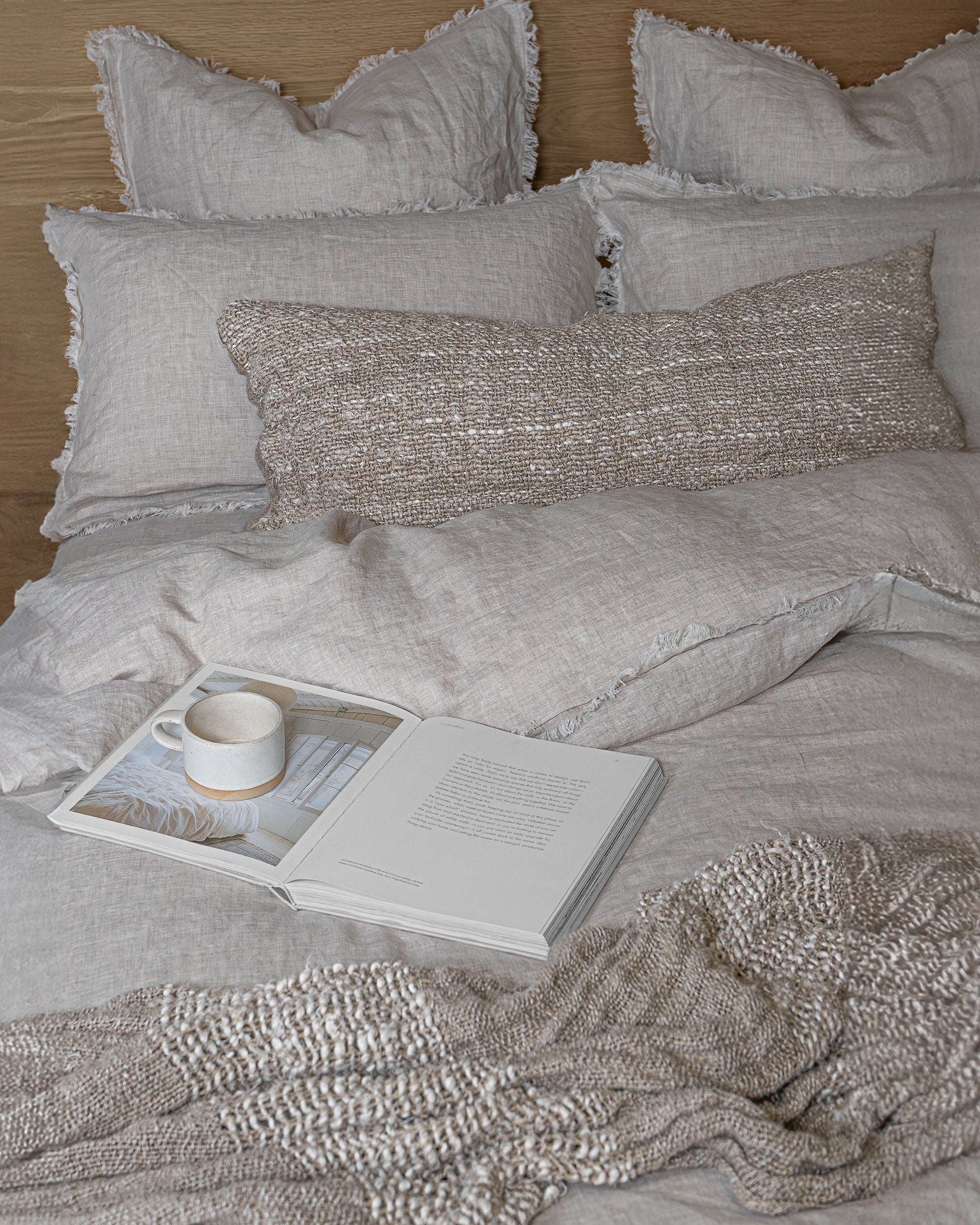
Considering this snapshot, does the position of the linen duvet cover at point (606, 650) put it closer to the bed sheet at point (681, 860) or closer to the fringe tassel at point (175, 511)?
the bed sheet at point (681, 860)

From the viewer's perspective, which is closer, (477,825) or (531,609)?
(477,825)

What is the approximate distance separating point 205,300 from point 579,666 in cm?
72

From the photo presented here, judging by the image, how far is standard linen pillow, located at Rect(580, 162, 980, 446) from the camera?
1.46 m

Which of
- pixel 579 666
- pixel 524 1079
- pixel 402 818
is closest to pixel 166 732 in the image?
pixel 402 818

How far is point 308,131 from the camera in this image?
1469 millimetres

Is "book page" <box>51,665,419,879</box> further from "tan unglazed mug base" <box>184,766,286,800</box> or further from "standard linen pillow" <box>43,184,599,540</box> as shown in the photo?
"standard linen pillow" <box>43,184,599,540</box>

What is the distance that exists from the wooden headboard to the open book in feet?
2.90

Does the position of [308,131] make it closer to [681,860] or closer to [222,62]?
[222,62]

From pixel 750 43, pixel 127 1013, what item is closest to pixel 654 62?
pixel 750 43

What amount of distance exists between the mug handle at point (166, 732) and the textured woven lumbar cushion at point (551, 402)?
0.35 metres

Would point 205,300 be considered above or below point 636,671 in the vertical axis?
above

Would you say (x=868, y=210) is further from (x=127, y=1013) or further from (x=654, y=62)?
(x=127, y=1013)

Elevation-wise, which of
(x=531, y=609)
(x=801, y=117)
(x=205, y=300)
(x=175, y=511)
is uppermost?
(x=801, y=117)

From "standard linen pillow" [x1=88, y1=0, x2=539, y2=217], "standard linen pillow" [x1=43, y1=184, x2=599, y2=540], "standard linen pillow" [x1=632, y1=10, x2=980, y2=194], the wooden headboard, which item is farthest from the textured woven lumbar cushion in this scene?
the wooden headboard
